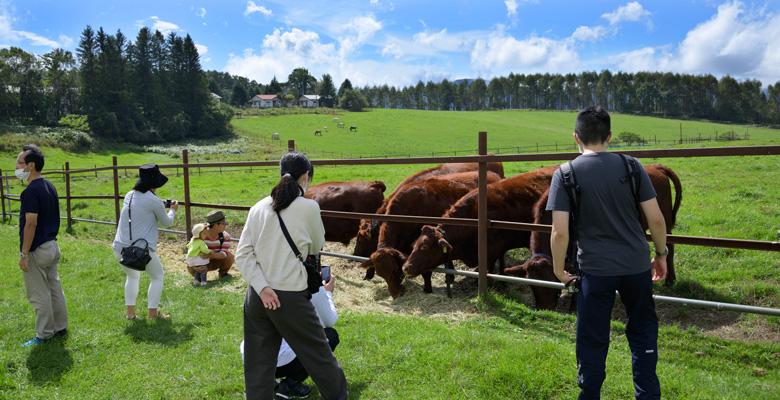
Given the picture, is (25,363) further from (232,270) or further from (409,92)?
(409,92)

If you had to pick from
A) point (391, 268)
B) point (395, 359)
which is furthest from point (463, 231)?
point (395, 359)

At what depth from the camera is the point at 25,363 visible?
183 inches

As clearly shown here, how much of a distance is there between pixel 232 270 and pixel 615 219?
6.90m

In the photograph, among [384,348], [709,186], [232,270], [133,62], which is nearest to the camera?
[384,348]

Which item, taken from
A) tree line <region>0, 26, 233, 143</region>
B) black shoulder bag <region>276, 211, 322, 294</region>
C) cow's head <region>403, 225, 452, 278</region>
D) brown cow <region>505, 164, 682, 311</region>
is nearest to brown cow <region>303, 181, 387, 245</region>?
cow's head <region>403, 225, 452, 278</region>

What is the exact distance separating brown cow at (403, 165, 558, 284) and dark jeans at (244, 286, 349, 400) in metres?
3.44

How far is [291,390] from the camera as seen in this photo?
12.2ft

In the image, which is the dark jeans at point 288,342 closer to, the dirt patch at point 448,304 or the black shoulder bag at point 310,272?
the black shoulder bag at point 310,272

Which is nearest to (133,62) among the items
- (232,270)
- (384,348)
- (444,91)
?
(232,270)

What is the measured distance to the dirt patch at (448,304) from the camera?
15.9 feet

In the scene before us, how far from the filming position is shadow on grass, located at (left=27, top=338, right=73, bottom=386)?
432 cm

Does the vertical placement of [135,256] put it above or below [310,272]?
below

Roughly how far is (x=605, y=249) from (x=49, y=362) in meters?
5.17

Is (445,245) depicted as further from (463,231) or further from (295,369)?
(295,369)
